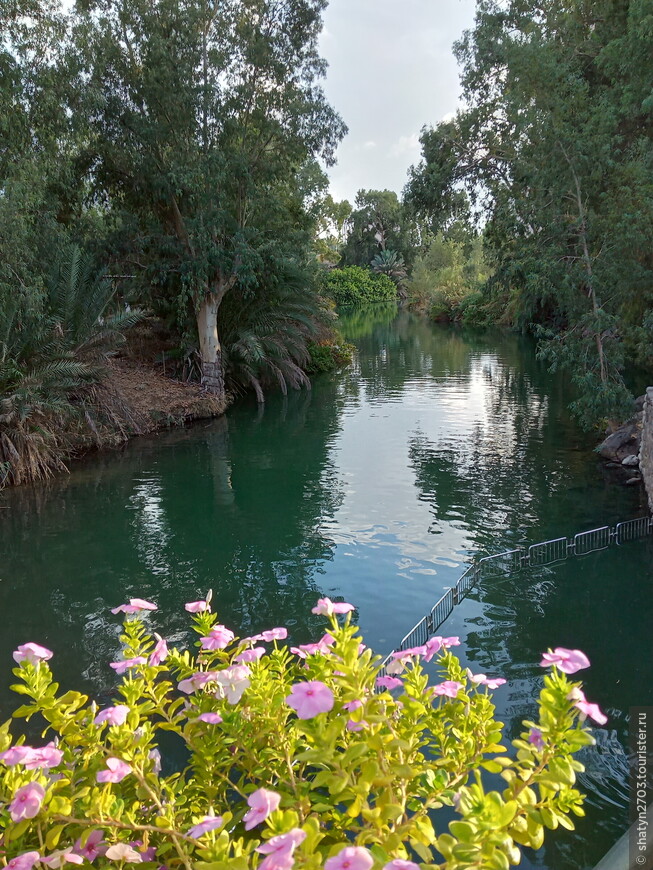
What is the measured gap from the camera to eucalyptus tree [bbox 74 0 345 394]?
14938 mm

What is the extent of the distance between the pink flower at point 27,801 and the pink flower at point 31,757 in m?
0.10

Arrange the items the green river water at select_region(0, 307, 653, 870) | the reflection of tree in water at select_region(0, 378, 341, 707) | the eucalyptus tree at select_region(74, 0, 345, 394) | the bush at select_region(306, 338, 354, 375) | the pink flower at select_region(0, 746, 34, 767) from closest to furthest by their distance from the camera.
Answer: the pink flower at select_region(0, 746, 34, 767)
the green river water at select_region(0, 307, 653, 870)
the reflection of tree in water at select_region(0, 378, 341, 707)
the eucalyptus tree at select_region(74, 0, 345, 394)
the bush at select_region(306, 338, 354, 375)

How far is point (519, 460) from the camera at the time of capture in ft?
40.4

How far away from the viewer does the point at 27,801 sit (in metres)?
1.89

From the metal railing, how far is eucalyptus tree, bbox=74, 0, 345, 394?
35.3ft

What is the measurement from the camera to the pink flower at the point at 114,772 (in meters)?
2.00

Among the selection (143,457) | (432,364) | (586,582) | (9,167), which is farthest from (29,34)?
(432,364)

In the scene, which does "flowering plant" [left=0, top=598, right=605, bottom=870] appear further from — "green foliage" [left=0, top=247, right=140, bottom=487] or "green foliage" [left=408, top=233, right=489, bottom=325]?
"green foliage" [left=408, top=233, right=489, bottom=325]

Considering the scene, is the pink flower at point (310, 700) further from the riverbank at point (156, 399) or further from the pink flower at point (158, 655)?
the riverbank at point (156, 399)

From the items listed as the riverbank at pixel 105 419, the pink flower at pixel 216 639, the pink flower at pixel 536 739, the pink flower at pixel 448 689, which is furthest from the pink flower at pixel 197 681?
the riverbank at pixel 105 419

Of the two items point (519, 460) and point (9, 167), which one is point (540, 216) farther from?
point (9, 167)

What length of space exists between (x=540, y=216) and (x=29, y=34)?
987cm

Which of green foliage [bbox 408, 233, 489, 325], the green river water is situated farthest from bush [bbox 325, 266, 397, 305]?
the green river water

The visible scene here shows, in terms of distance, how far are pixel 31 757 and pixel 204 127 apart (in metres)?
16.4
